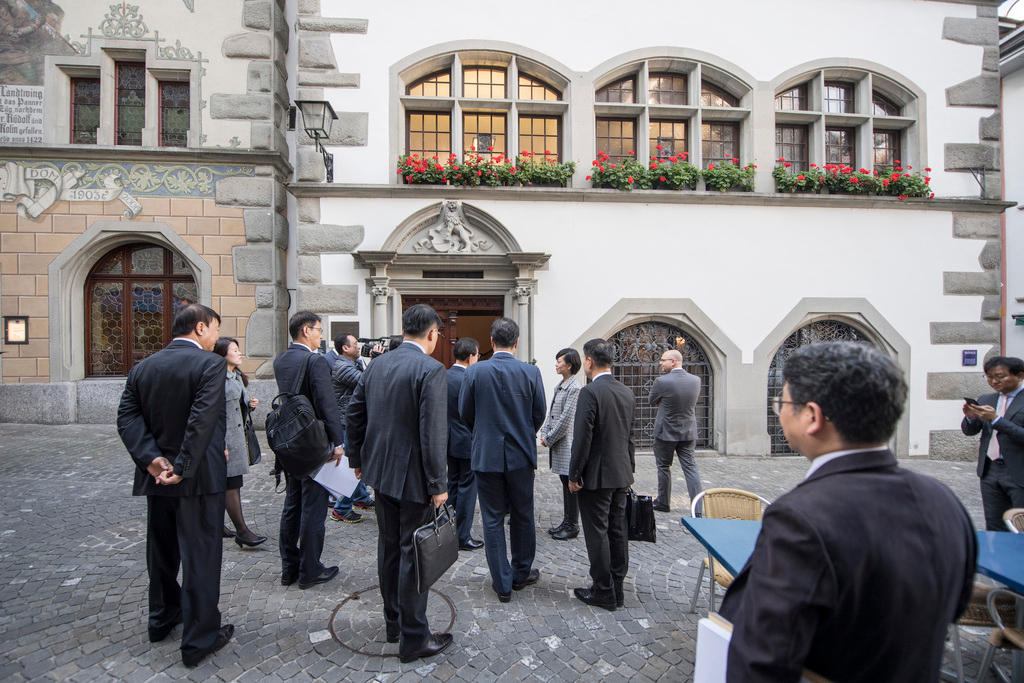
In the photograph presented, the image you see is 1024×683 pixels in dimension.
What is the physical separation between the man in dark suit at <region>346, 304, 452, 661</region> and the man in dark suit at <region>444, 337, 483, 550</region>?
5.01 feet

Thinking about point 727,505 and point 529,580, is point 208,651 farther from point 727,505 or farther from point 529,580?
point 727,505

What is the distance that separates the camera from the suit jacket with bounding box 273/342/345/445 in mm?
3527

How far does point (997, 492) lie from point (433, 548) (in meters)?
4.52

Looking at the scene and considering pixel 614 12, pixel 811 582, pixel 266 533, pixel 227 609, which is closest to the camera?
pixel 811 582

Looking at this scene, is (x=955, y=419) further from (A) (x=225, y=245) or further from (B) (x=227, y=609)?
(A) (x=225, y=245)

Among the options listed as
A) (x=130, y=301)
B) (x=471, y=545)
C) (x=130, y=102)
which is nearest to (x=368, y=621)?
(x=471, y=545)

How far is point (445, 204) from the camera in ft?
25.8

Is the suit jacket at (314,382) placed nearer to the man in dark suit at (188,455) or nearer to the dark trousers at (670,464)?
the man in dark suit at (188,455)

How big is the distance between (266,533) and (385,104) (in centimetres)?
676

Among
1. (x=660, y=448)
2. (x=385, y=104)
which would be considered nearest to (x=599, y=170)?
(x=385, y=104)

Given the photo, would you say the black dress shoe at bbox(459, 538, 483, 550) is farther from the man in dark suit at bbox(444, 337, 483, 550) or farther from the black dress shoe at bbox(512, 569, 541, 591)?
the black dress shoe at bbox(512, 569, 541, 591)

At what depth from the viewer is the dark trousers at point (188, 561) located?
9.12ft

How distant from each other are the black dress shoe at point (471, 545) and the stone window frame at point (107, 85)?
26.4 feet

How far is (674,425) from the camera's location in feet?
17.8
